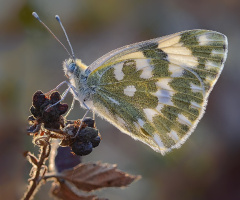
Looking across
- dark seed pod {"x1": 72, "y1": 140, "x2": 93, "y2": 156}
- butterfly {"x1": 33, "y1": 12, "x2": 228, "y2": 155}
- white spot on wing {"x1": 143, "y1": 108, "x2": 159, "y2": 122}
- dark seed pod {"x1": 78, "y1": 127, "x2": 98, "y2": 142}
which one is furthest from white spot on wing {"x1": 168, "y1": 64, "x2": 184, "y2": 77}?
dark seed pod {"x1": 72, "y1": 140, "x2": 93, "y2": 156}

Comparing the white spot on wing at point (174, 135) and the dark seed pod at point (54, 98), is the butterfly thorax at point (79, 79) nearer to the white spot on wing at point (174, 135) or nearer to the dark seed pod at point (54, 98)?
the white spot on wing at point (174, 135)

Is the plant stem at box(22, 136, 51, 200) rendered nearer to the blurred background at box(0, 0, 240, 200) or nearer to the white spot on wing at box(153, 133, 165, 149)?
the white spot on wing at box(153, 133, 165, 149)

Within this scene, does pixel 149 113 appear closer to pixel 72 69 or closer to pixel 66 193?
pixel 72 69

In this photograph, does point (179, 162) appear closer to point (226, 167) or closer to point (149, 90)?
point (226, 167)

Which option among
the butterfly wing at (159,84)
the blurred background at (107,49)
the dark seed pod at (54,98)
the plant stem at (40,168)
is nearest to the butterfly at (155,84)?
the butterfly wing at (159,84)

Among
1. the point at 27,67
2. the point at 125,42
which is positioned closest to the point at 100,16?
the point at 125,42

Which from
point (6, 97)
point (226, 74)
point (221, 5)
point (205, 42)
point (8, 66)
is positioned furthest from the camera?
point (221, 5)

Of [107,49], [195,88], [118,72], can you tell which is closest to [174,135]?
[195,88]
